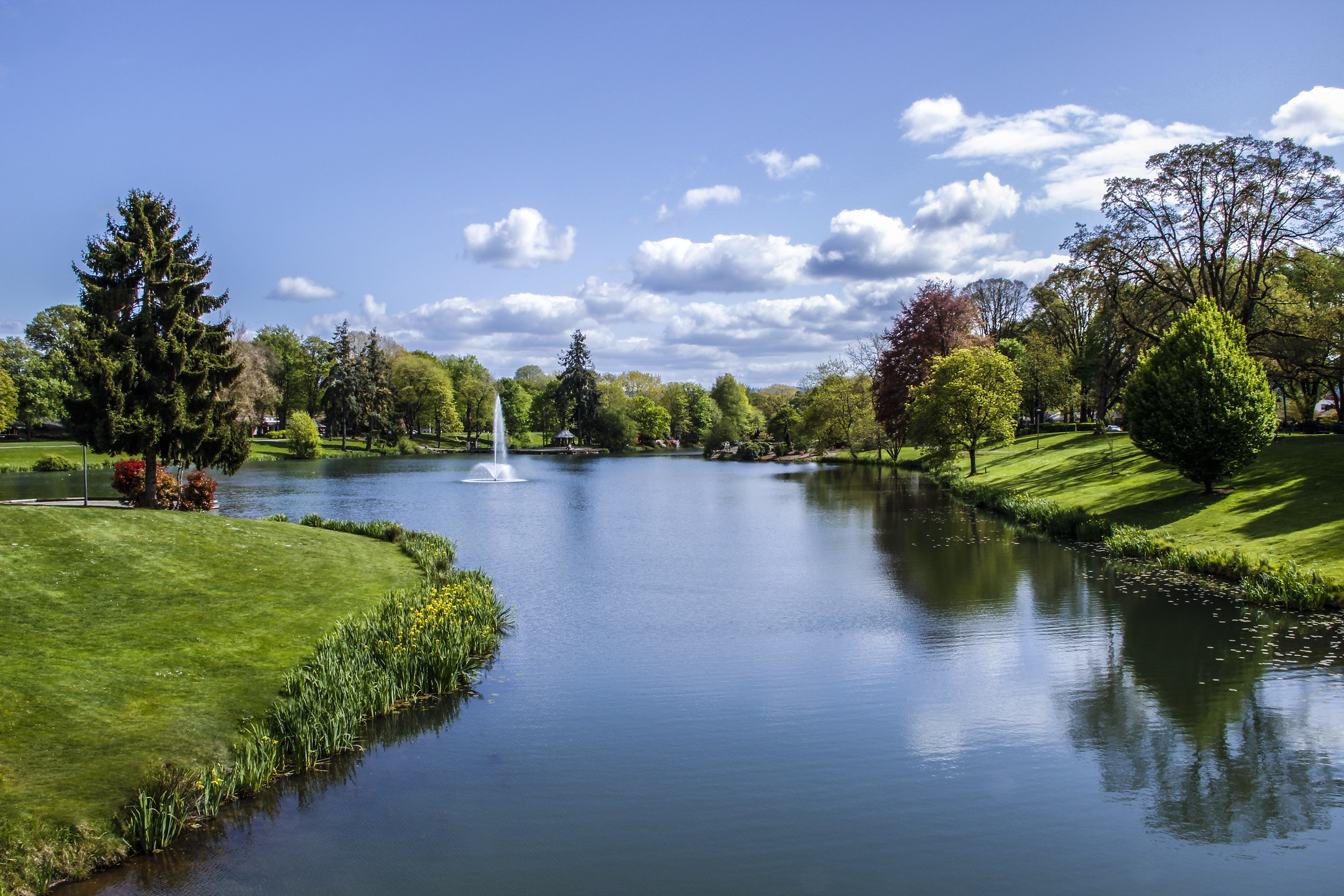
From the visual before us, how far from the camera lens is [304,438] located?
7656 cm

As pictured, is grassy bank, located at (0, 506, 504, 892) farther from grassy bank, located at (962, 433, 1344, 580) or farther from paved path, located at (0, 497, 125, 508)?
grassy bank, located at (962, 433, 1344, 580)

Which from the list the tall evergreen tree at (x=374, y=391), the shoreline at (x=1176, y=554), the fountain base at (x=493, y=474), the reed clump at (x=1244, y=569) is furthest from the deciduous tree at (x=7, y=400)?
the reed clump at (x=1244, y=569)

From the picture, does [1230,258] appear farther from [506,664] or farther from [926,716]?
[506,664]

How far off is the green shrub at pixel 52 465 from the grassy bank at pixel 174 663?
43.1m

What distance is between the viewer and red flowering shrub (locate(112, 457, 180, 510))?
27.3m

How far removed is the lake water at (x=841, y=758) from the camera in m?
7.36

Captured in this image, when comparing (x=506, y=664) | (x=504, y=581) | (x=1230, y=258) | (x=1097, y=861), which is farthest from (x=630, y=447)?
(x=1097, y=861)

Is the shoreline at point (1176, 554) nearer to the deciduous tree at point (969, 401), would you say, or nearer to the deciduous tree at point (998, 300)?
the deciduous tree at point (969, 401)

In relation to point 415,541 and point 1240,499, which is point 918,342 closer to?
point 1240,499

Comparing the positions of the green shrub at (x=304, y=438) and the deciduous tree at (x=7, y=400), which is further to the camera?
the green shrub at (x=304, y=438)

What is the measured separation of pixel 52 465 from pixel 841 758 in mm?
59698

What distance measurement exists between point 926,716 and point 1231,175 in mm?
32103

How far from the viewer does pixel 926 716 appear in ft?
36.5

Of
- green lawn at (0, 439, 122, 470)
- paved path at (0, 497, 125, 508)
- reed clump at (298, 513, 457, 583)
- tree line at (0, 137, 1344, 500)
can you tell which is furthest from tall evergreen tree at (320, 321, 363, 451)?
reed clump at (298, 513, 457, 583)
